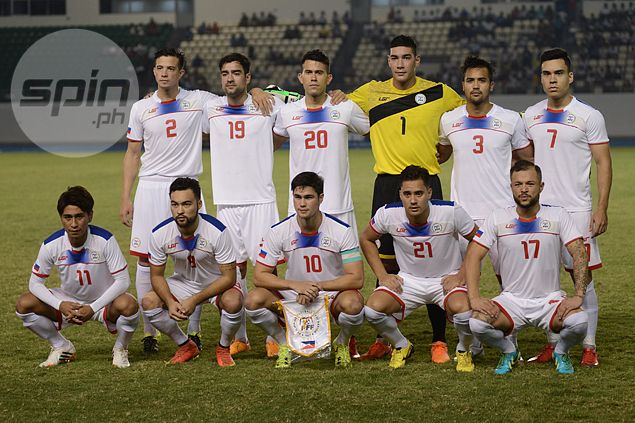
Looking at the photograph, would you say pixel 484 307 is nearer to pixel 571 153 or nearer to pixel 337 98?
pixel 571 153

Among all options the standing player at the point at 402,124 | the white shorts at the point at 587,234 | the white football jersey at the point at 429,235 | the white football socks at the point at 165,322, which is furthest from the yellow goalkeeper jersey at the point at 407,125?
the white football socks at the point at 165,322

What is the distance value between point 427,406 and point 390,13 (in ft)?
93.3

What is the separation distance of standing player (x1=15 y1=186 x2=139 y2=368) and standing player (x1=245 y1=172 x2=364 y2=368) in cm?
76

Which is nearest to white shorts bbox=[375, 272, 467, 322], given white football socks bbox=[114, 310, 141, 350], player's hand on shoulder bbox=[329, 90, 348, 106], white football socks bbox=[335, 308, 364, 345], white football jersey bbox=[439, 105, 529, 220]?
white football socks bbox=[335, 308, 364, 345]

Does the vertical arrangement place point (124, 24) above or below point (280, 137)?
above

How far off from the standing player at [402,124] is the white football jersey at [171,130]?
1.20 metres

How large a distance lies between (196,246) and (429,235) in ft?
4.51

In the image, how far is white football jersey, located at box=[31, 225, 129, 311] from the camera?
572 centimetres

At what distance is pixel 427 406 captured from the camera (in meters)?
4.70

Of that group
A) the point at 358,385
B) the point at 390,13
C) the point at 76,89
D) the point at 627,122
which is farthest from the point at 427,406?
the point at 390,13

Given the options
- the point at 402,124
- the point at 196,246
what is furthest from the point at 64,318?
the point at 402,124

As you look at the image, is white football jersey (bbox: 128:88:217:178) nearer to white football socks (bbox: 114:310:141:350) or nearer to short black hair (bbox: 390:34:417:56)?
white football socks (bbox: 114:310:141:350)

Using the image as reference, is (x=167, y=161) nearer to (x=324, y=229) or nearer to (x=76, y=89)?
(x=324, y=229)

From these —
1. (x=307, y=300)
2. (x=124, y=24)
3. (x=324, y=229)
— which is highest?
(x=124, y=24)
